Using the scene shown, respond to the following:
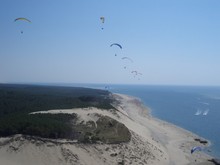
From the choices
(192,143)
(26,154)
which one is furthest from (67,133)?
(192,143)

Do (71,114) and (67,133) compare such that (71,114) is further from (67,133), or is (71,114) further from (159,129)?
(159,129)

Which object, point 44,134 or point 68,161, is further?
point 44,134

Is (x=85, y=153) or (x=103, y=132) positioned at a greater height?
(x=103, y=132)

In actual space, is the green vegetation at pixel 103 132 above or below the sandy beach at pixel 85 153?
above

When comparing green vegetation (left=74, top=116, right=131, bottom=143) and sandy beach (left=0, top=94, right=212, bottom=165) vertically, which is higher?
green vegetation (left=74, top=116, right=131, bottom=143)

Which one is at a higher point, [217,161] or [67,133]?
[67,133]

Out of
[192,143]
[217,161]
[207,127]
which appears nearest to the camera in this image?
[217,161]

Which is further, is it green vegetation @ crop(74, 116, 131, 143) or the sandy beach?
green vegetation @ crop(74, 116, 131, 143)

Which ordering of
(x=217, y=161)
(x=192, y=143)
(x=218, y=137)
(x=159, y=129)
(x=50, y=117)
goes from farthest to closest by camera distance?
1. (x=159, y=129)
2. (x=218, y=137)
3. (x=192, y=143)
4. (x=50, y=117)
5. (x=217, y=161)

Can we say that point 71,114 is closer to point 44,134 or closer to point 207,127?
point 44,134

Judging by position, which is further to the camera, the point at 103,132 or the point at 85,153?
the point at 103,132

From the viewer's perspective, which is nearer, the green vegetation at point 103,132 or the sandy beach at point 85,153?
the sandy beach at point 85,153
